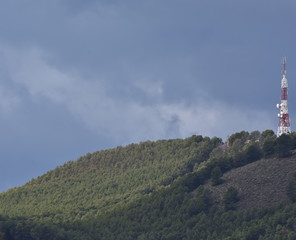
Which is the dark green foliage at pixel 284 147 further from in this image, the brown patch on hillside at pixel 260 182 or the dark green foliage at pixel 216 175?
the dark green foliage at pixel 216 175

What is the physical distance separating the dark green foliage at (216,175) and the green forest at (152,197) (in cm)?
16

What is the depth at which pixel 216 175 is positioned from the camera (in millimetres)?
137250

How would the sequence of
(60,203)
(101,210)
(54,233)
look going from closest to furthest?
(54,233) < (101,210) < (60,203)

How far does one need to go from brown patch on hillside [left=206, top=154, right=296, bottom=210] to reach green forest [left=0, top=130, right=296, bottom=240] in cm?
97

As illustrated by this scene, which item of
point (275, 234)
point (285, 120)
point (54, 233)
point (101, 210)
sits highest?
point (285, 120)

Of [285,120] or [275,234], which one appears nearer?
[275,234]

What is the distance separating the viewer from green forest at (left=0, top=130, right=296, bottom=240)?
11731 centimetres

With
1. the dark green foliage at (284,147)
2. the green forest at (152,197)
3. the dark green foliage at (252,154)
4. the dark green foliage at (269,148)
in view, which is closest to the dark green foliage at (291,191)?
Result: the green forest at (152,197)

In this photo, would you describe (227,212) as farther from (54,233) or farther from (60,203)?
(60,203)

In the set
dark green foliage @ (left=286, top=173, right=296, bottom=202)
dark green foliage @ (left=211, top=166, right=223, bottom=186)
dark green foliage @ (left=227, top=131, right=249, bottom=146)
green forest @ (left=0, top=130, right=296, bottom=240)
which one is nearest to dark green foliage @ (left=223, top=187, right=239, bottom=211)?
green forest @ (left=0, top=130, right=296, bottom=240)

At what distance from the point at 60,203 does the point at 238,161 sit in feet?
136

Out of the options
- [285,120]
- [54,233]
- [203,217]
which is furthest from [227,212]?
[285,120]

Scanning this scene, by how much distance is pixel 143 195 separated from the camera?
15450 cm

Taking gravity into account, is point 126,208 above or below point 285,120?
below
